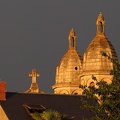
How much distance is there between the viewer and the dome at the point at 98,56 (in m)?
99.2

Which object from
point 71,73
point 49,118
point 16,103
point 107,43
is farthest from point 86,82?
point 49,118

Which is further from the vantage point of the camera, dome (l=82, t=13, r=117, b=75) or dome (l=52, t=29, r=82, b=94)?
dome (l=52, t=29, r=82, b=94)

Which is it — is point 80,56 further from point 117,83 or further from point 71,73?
point 117,83

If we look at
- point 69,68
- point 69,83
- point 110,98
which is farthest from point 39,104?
point 69,68

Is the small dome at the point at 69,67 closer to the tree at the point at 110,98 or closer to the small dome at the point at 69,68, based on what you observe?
the small dome at the point at 69,68

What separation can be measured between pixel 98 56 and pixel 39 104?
85.8 ft

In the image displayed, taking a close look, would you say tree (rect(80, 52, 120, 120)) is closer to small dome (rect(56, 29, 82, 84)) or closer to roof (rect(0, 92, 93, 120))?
roof (rect(0, 92, 93, 120))

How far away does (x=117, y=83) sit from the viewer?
53219 mm

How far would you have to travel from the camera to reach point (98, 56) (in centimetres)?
10125

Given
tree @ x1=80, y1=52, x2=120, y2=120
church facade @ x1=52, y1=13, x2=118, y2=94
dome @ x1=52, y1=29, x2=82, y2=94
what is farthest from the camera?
dome @ x1=52, y1=29, x2=82, y2=94

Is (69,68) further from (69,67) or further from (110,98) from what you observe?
(110,98)

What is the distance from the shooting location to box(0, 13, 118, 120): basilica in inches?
2926

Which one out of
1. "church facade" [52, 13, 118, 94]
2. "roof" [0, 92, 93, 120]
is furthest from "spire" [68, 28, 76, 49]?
"roof" [0, 92, 93, 120]

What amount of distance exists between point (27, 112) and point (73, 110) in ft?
17.4
